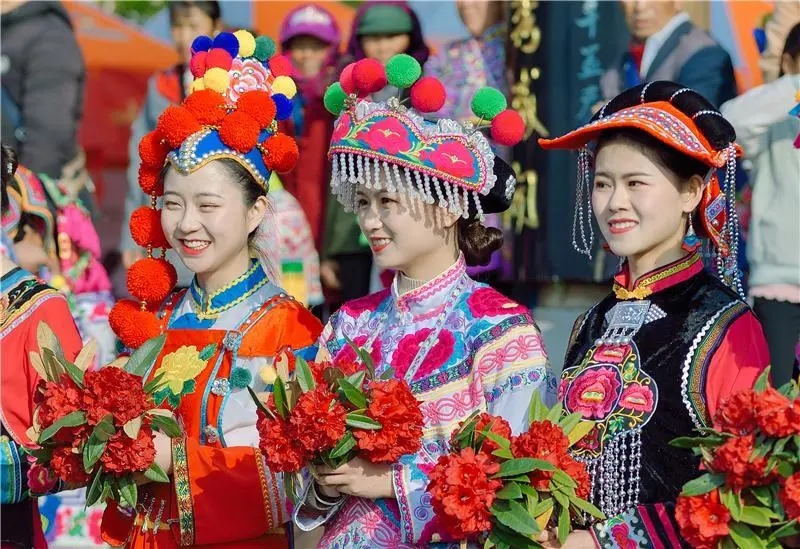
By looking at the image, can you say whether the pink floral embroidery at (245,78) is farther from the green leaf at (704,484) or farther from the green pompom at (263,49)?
the green leaf at (704,484)

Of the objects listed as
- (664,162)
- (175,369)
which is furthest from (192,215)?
(664,162)

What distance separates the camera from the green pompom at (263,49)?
14.1 ft

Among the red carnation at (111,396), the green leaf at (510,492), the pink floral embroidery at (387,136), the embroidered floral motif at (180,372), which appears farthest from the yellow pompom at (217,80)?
the green leaf at (510,492)

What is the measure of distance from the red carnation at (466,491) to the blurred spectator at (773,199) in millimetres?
2589

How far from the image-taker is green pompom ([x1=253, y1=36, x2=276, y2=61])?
4.31 meters

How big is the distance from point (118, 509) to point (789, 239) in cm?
290

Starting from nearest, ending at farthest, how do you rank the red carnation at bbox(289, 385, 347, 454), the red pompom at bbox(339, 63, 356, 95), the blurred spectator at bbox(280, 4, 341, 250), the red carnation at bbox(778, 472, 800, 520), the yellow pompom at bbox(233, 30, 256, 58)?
the red carnation at bbox(778, 472, 800, 520), the red carnation at bbox(289, 385, 347, 454), the red pompom at bbox(339, 63, 356, 95), the yellow pompom at bbox(233, 30, 256, 58), the blurred spectator at bbox(280, 4, 341, 250)

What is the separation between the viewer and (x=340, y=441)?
10.6ft

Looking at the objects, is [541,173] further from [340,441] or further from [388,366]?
[340,441]

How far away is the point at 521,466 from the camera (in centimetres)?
303

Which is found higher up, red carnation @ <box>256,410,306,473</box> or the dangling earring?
the dangling earring

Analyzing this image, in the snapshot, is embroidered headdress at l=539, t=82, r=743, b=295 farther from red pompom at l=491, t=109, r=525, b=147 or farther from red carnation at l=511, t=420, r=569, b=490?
red carnation at l=511, t=420, r=569, b=490

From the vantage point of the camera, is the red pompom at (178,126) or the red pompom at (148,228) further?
the red pompom at (148,228)

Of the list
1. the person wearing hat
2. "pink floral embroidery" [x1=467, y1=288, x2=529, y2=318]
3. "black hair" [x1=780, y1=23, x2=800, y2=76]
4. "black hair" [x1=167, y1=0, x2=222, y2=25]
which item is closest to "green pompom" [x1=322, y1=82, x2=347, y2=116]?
the person wearing hat
